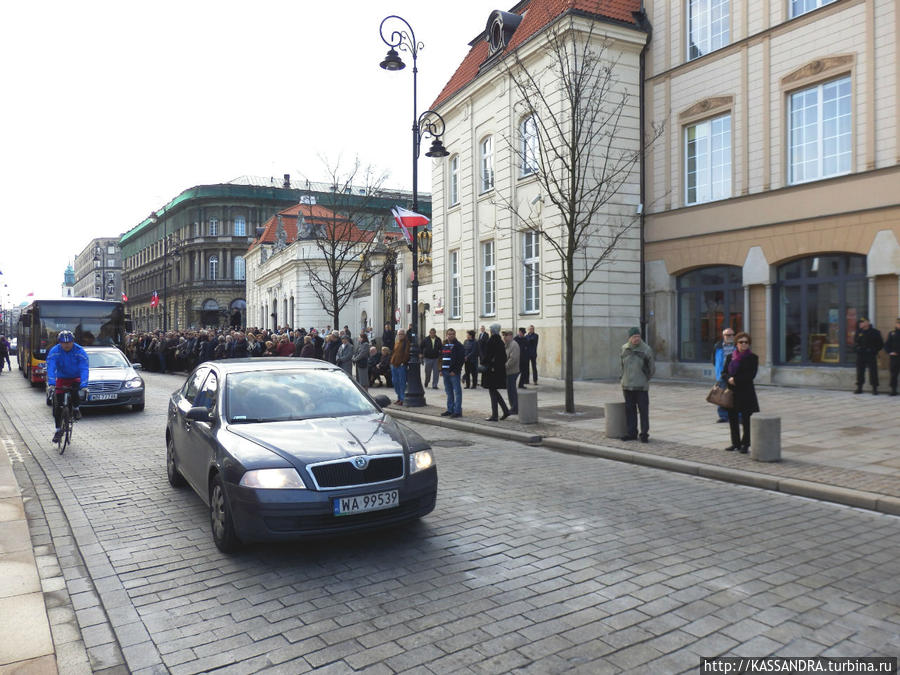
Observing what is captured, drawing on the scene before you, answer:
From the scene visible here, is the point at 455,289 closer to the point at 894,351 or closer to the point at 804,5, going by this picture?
the point at 804,5

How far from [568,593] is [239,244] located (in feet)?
268

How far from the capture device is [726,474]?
792 cm

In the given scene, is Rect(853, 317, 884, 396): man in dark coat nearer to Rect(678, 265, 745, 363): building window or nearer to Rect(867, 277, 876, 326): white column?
Rect(867, 277, 876, 326): white column

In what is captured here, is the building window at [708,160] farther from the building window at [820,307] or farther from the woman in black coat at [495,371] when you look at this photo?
the woman in black coat at [495,371]

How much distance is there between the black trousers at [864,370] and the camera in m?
14.9

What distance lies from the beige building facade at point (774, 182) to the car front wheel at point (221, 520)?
1533 cm

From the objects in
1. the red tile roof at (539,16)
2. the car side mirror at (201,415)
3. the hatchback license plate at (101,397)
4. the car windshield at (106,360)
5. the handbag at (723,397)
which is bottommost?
the hatchback license plate at (101,397)

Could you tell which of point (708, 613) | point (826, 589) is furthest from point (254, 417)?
point (826, 589)

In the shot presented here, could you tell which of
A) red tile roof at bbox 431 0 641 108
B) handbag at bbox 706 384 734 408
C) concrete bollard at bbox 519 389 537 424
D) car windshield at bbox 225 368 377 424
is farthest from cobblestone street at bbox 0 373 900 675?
red tile roof at bbox 431 0 641 108

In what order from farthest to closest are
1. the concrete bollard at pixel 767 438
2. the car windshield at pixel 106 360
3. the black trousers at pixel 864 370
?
the car windshield at pixel 106 360, the black trousers at pixel 864 370, the concrete bollard at pixel 767 438

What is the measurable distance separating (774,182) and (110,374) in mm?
16731

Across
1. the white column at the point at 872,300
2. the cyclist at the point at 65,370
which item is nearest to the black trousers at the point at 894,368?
the white column at the point at 872,300

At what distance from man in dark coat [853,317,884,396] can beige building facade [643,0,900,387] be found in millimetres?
756

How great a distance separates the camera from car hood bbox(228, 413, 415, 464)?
504 cm
